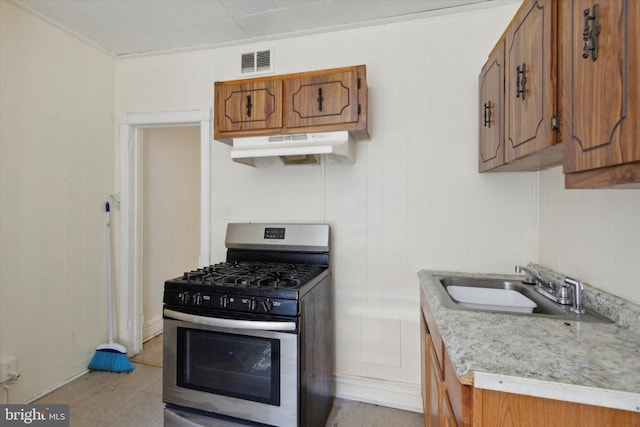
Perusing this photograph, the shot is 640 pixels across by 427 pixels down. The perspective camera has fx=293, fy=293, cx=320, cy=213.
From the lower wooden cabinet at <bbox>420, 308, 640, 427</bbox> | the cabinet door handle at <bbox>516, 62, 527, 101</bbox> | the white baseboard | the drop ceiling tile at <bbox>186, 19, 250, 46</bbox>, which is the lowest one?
the white baseboard

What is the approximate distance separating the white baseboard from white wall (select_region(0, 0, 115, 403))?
6.90 ft

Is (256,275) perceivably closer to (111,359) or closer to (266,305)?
(266,305)

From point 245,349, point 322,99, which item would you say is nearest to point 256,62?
point 322,99

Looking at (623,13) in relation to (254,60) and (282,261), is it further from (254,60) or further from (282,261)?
(254,60)

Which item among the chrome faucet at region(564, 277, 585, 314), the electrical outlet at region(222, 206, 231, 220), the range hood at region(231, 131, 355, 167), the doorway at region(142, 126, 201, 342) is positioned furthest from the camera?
the doorway at region(142, 126, 201, 342)

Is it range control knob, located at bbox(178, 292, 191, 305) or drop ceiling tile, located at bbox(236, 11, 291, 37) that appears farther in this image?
drop ceiling tile, located at bbox(236, 11, 291, 37)

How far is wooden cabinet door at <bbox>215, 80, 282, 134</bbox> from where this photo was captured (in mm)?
1873

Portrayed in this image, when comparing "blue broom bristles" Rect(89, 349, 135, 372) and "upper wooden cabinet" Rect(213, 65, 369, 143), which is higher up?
"upper wooden cabinet" Rect(213, 65, 369, 143)

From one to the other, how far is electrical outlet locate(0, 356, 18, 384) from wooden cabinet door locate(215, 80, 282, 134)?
196 cm

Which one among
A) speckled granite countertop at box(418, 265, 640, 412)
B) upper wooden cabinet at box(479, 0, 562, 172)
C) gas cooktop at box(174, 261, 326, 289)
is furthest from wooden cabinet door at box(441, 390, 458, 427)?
upper wooden cabinet at box(479, 0, 562, 172)

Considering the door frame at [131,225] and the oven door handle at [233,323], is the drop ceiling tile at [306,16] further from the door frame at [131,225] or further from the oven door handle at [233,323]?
the oven door handle at [233,323]

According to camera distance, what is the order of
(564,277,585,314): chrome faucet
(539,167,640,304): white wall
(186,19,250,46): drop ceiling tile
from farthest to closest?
1. (186,19,250,46): drop ceiling tile
2. (564,277,585,314): chrome faucet
3. (539,167,640,304): white wall

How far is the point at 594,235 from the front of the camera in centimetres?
127

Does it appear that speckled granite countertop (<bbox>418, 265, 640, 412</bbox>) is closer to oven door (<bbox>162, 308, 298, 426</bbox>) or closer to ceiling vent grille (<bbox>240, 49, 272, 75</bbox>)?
oven door (<bbox>162, 308, 298, 426</bbox>)
